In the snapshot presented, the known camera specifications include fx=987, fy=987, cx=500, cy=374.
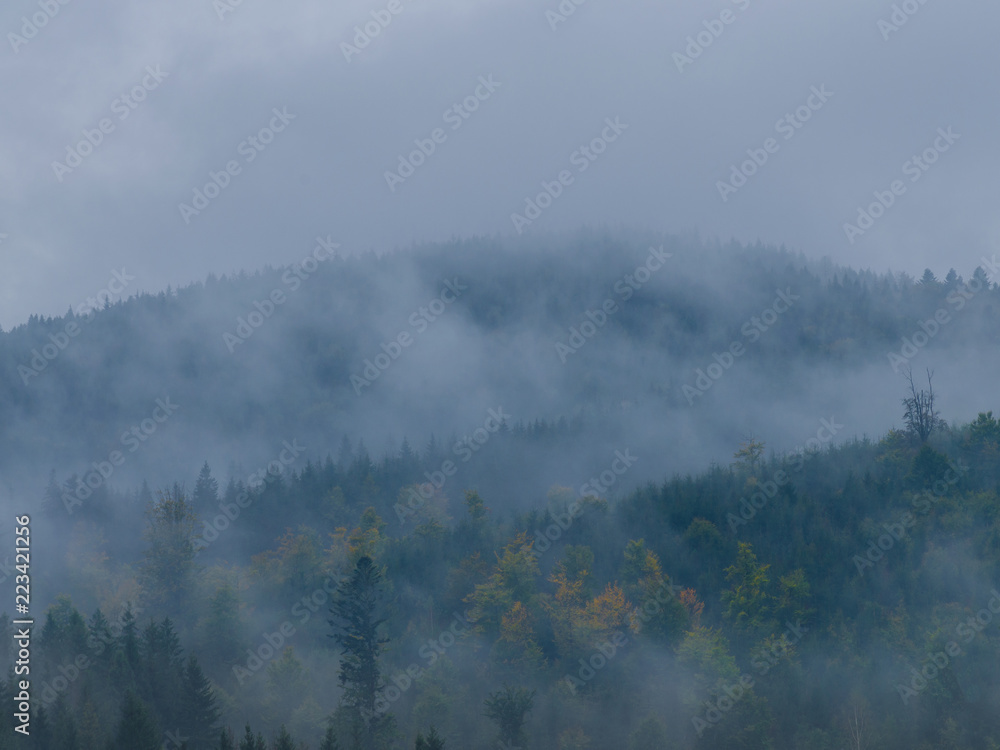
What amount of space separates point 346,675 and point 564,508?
2625 inches

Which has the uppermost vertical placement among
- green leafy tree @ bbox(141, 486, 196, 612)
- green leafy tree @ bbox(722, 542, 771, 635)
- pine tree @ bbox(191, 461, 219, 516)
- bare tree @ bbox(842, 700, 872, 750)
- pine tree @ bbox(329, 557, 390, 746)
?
pine tree @ bbox(191, 461, 219, 516)

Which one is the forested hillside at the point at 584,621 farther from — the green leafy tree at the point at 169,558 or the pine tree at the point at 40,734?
the pine tree at the point at 40,734

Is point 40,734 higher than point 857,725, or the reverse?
point 40,734

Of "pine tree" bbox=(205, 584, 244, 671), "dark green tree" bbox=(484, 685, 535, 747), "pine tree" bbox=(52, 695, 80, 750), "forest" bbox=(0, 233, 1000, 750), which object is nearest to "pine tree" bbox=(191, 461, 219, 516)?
"forest" bbox=(0, 233, 1000, 750)

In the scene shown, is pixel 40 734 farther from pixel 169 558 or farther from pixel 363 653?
pixel 169 558

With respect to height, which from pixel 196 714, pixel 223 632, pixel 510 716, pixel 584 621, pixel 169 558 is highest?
pixel 169 558

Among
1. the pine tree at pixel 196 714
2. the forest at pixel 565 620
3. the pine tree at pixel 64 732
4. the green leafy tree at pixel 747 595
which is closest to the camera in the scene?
the pine tree at pixel 64 732

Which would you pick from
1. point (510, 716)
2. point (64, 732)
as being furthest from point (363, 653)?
point (64, 732)

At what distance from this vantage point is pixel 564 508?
139 metres

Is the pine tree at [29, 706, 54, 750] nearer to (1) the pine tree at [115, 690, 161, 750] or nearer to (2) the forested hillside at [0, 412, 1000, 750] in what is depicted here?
(2) the forested hillside at [0, 412, 1000, 750]

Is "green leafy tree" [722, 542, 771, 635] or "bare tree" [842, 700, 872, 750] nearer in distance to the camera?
"bare tree" [842, 700, 872, 750]

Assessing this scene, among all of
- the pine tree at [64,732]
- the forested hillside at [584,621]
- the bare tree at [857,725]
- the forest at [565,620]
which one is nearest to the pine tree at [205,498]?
the forest at [565,620]

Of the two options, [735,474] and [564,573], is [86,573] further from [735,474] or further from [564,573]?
[735,474]

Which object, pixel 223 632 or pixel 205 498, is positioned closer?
pixel 223 632
